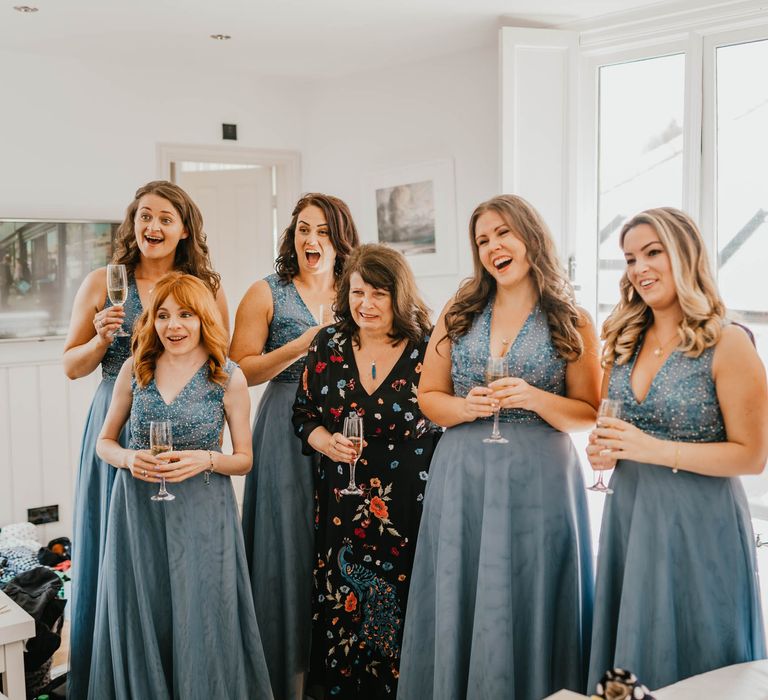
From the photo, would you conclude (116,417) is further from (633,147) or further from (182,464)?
(633,147)

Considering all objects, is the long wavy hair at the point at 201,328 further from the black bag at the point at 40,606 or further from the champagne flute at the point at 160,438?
the black bag at the point at 40,606

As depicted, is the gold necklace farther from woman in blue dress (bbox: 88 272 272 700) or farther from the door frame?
the door frame

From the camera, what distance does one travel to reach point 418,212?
5.32 metres

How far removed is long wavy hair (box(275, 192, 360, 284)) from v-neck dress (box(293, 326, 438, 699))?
0.40 metres

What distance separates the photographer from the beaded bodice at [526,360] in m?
2.28

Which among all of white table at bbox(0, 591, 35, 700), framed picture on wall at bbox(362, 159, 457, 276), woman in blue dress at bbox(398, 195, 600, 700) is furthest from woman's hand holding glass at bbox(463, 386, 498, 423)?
framed picture on wall at bbox(362, 159, 457, 276)

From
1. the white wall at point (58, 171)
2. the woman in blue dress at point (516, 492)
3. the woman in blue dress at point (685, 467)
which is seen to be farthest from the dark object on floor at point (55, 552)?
the woman in blue dress at point (685, 467)

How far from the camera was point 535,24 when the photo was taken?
14.7ft

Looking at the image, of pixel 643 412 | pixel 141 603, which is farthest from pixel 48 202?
pixel 643 412

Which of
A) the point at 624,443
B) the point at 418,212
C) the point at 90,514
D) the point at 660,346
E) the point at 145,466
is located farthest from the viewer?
the point at 418,212

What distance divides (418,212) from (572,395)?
3.18 meters

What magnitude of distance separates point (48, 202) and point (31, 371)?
100cm

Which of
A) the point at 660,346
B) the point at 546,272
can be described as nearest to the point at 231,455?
the point at 546,272

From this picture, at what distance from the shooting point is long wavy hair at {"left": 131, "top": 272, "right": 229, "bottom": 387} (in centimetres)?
251
